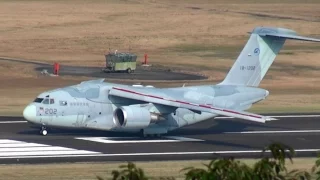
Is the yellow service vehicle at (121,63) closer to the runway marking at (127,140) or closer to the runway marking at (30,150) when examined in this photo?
the runway marking at (127,140)

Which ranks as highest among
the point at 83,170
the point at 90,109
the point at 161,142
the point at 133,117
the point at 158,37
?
the point at 158,37

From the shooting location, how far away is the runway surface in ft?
108

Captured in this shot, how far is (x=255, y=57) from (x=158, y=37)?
157ft

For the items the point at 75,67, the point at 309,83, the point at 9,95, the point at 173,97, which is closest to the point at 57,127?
the point at 173,97

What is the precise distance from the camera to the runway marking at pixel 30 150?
3322 centimetres

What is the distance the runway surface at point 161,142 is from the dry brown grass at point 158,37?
5.65 m

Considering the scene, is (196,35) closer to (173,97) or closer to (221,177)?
(173,97)

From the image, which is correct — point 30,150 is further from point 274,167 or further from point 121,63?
point 121,63

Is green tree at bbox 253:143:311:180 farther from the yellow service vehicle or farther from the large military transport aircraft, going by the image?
the yellow service vehicle

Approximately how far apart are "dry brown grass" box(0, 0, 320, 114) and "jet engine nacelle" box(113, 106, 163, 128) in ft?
30.2

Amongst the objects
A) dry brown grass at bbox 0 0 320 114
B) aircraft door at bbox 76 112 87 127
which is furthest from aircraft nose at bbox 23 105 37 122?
dry brown grass at bbox 0 0 320 114

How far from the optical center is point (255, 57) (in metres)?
39.6

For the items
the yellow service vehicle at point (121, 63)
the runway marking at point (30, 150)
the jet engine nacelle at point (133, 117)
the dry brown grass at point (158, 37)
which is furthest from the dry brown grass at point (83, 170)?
the yellow service vehicle at point (121, 63)

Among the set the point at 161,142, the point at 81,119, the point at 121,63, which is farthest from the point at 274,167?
the point at 121,63
